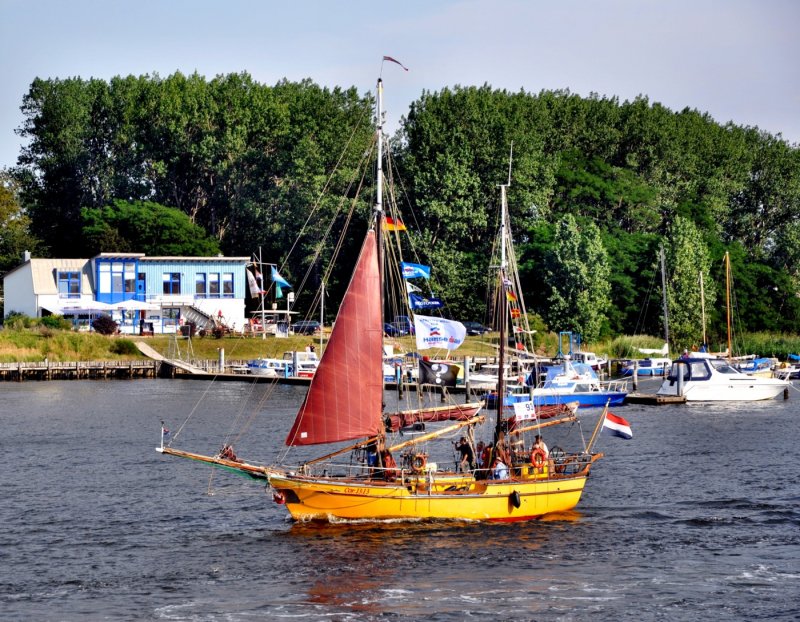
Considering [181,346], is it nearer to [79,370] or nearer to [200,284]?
[79,370]

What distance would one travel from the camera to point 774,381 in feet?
307

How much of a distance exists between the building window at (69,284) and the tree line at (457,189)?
24.1 feet

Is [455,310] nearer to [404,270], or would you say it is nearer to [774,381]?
[774,381]

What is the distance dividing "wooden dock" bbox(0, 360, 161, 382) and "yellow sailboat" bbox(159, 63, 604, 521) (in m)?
67.6

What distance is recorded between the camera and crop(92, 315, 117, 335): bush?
382ft

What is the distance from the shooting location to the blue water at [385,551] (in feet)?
117

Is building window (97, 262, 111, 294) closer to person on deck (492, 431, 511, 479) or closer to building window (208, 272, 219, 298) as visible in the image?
building window (208, 272, 219, 298)

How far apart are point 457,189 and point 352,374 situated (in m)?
80.1

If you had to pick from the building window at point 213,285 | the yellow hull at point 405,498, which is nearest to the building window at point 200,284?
the building window at point 213,285

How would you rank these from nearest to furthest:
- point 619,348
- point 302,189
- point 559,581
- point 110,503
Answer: point 559,581
point 110,503
point 619,348
point 302,189

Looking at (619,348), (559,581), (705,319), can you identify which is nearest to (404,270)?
(559,581)

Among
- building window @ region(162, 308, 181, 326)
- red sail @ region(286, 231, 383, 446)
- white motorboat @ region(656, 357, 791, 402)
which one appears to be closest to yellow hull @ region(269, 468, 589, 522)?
red sail @ region(286, 231, 383, 446)

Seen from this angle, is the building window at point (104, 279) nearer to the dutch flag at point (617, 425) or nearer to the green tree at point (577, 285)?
the green tree at point (577, 285)

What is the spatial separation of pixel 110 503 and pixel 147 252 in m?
86.5
